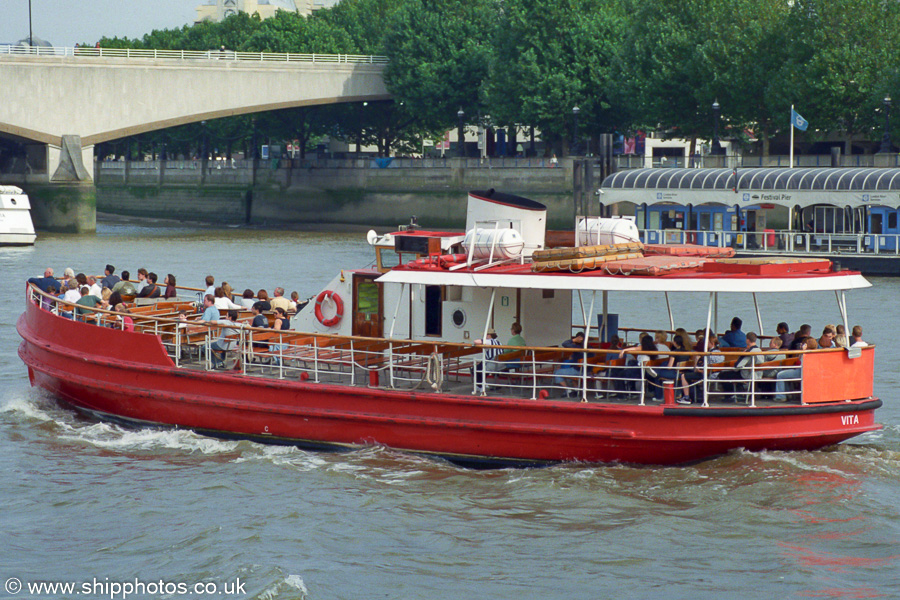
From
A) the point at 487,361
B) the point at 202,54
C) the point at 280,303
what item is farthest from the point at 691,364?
the point at 202,54

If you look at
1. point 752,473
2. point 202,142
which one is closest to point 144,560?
point 752,473

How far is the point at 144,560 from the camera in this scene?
1287cm

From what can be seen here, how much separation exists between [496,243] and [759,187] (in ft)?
95.9

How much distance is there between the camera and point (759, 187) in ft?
143

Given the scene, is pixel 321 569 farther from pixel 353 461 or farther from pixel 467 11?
pixel 467 11

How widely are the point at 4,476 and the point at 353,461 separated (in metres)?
4.52

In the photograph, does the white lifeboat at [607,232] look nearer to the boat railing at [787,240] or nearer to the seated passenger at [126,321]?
the seated passenger at [126,321]

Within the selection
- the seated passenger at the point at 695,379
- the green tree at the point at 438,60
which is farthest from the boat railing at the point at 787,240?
the green tree at the point at 438,60

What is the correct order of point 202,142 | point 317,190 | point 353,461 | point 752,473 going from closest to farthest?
point 752,473 → point 353,461 → point 317,190 → point 202,142

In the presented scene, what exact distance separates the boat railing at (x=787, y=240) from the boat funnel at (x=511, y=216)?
25.3 metres

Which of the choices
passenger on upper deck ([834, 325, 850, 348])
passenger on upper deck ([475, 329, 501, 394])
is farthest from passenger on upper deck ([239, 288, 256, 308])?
passenger on upper deck ([834, 325, 850, 348])

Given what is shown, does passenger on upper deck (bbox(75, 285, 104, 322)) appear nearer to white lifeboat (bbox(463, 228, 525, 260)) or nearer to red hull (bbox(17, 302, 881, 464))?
red hull (bbox(17, 302, 881, 464))

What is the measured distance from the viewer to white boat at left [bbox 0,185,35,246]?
5225 centimetres

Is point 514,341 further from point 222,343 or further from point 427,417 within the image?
point 222,343
